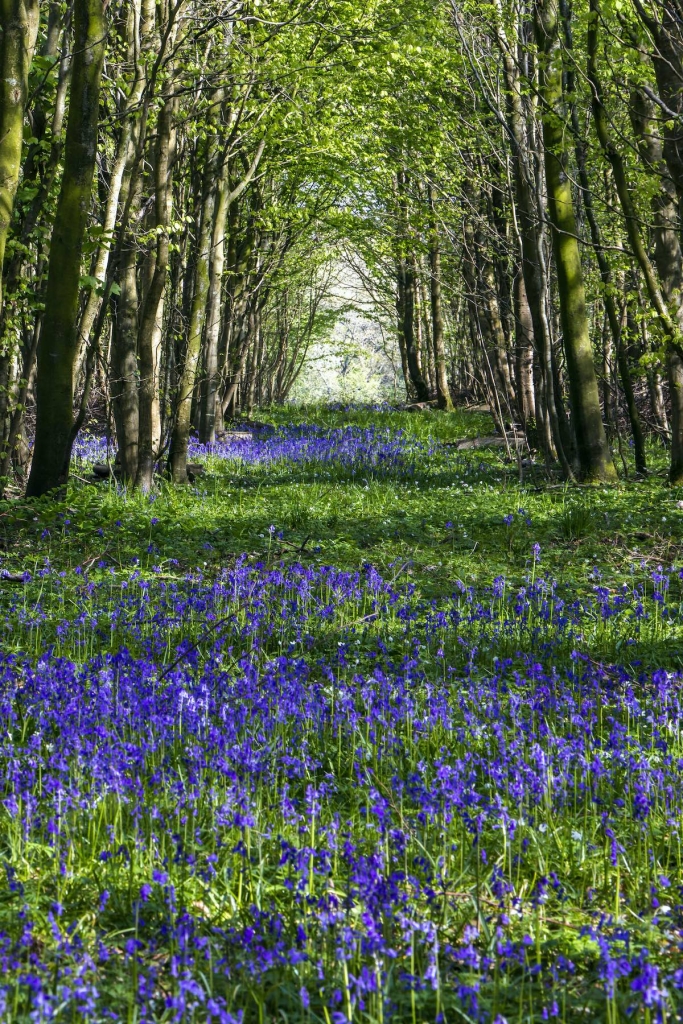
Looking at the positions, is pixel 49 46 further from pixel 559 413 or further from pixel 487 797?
pixel 487 797

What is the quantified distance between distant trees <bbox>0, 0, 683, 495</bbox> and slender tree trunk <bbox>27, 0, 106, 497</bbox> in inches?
0.8

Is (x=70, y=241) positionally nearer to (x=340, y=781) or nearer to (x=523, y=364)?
(x=340, y=781)

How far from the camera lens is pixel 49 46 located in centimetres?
1023

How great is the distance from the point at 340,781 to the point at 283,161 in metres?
15.5

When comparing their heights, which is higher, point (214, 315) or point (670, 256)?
point (670, 256)

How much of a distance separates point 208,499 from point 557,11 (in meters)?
7.22

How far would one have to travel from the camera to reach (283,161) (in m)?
17.3

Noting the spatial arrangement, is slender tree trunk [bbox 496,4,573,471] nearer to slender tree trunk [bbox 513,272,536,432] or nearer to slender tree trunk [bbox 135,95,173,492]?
slender tree trunk [bbox 513,272,536,432]

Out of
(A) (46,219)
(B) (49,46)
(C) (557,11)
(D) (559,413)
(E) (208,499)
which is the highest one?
(C) (557,11)

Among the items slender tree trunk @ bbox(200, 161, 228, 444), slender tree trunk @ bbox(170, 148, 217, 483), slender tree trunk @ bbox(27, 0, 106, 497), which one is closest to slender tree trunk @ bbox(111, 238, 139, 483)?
slender tree trunk @ bbox(170, 148, 217, 483)

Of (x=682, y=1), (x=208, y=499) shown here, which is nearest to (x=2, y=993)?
(x=682, y=1)

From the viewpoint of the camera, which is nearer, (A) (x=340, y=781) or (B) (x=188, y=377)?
(A) (x=340, y=781)

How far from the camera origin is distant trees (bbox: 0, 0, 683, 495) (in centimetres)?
926

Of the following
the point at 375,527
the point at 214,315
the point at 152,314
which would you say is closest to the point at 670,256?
the point at 375,527
